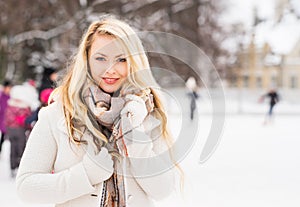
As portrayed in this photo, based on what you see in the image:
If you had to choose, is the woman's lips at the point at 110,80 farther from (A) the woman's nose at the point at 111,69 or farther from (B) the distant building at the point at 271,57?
(B) the distant building at the point at 271,57

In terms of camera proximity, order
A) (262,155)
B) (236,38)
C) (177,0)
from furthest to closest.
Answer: (236,38) → (177,0) → (262,155)

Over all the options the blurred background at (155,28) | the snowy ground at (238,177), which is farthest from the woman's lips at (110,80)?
the blurred background at (155,28)

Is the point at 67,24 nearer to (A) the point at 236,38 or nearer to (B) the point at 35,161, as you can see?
(A) the point at 236,38

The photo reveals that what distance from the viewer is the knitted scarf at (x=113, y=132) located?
1.56m

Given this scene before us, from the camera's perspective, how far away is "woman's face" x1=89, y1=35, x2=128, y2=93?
5.42ft

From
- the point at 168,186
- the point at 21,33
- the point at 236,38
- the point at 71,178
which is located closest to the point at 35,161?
the point at 71,178

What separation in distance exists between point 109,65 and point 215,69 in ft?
1.77

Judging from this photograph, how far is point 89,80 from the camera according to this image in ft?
5.42

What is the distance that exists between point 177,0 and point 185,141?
29651 millimetres

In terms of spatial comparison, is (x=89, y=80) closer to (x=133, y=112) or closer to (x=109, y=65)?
(x=109, y=65)

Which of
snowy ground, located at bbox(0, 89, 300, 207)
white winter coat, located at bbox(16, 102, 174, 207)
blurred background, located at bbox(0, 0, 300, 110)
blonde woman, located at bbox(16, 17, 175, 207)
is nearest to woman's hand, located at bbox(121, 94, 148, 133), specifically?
blonde woman, located at bbox(16, 17, 175, 207)

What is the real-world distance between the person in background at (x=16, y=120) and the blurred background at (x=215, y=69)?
13.8 inches

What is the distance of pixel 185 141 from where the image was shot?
1.66m

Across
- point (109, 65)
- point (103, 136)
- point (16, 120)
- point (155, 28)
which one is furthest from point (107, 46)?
point (155, 28)
